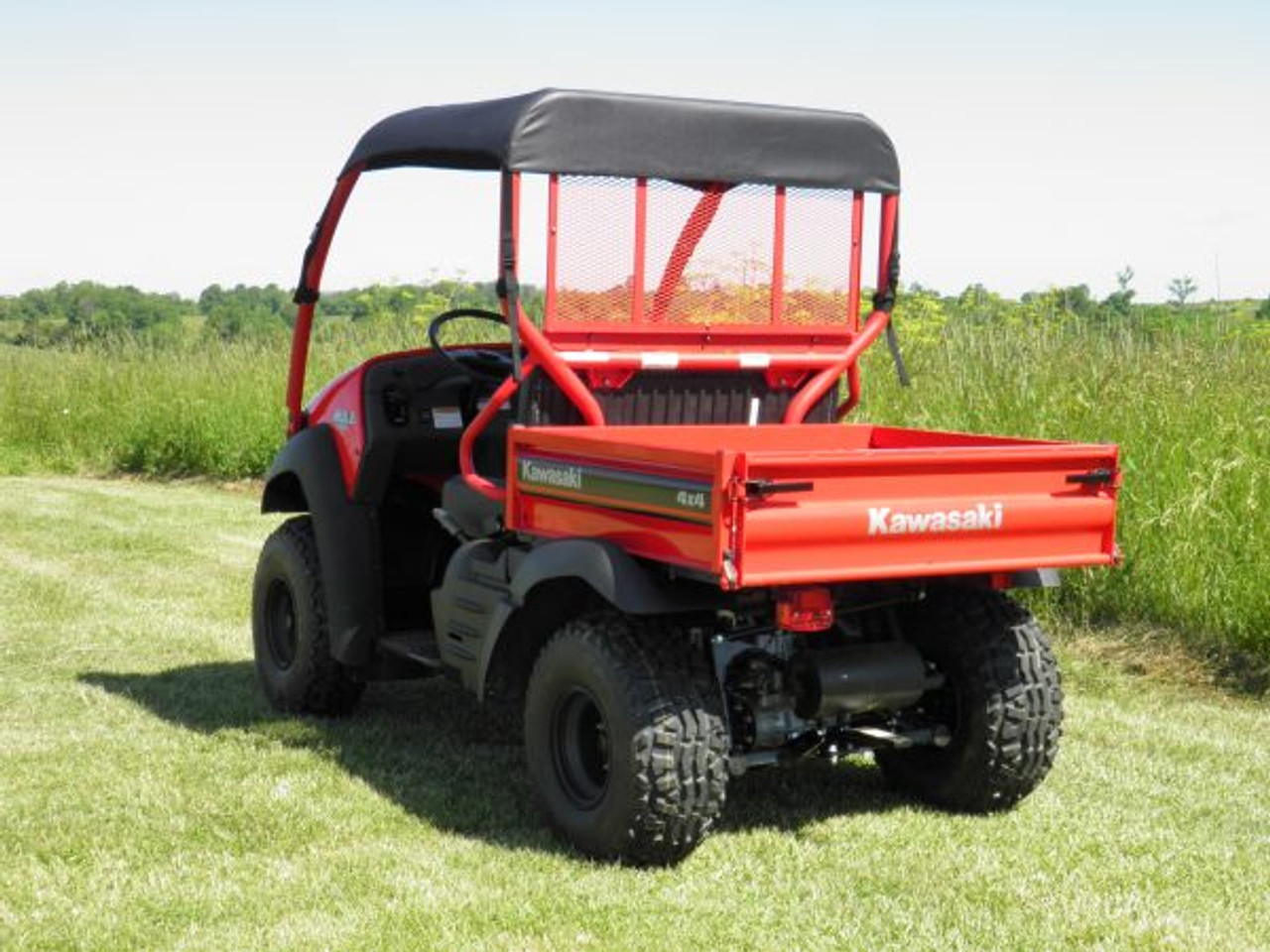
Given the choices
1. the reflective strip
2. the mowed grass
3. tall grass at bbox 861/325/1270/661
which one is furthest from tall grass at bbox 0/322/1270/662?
the reflective strip

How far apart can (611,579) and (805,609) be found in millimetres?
490

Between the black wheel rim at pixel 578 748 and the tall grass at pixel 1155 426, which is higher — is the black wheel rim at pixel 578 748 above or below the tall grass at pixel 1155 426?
below

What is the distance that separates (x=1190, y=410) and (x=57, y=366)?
41.9 feet

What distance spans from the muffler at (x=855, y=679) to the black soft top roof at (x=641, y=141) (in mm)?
1567

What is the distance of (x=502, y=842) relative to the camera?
511cm

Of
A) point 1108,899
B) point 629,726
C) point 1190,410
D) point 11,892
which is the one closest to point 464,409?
point 629,726

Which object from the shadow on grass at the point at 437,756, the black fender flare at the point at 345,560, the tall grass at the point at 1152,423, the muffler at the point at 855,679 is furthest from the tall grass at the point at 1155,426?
the black fender flare at the point at 345,560

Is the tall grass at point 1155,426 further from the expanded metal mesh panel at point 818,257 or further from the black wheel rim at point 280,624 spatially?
the black wheel rim at point 280,624

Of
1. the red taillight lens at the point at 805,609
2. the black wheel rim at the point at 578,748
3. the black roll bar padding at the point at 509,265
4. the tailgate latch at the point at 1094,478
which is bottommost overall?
the black wheel rim at the point at 578,748

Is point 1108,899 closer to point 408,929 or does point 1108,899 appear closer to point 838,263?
point 408,929

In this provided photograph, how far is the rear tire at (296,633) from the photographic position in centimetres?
652

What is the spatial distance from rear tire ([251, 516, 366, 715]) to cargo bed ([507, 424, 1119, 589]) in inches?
55.2

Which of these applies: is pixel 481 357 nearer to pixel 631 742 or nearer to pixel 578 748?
pixel 578 748

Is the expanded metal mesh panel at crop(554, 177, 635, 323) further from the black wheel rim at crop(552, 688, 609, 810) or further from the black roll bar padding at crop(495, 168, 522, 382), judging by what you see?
the black wheel rim at crop(552, 688, 609, 810)
